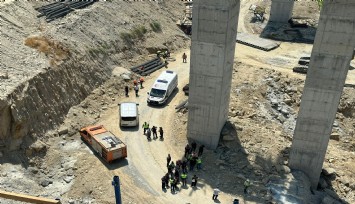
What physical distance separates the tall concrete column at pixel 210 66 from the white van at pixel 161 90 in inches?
262

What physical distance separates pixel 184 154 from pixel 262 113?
1160 centimetres

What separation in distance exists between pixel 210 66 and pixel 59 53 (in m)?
17.6

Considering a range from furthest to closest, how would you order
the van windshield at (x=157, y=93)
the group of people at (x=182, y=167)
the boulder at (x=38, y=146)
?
the van windshield at (x=157, y=93), the boulder at (x=38, y=146), the group of people at (x=182, y=167)

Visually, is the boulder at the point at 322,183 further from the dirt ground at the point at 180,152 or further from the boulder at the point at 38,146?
the boulder at the point at 38,146

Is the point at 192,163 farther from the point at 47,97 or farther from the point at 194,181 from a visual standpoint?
the point at 47,97

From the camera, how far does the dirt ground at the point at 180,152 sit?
30.4 m

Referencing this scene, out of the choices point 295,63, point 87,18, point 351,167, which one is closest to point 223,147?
point 351,167

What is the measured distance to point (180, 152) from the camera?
35.3 meters

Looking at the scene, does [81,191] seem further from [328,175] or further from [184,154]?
[328,175]

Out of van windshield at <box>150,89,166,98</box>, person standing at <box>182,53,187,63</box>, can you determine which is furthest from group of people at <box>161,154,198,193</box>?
person standing at <box>182,53,187,63</box>

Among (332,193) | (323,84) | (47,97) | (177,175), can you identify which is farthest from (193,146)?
(47,97)

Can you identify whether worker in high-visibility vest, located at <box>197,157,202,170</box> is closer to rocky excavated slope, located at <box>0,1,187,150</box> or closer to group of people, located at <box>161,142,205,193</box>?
group of people, located at <box>161,142,205,193</box>

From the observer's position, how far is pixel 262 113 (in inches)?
1646

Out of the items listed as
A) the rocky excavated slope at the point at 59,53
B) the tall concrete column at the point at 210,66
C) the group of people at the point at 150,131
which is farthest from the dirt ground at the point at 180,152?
the tall concrete column at the point at 210,66
